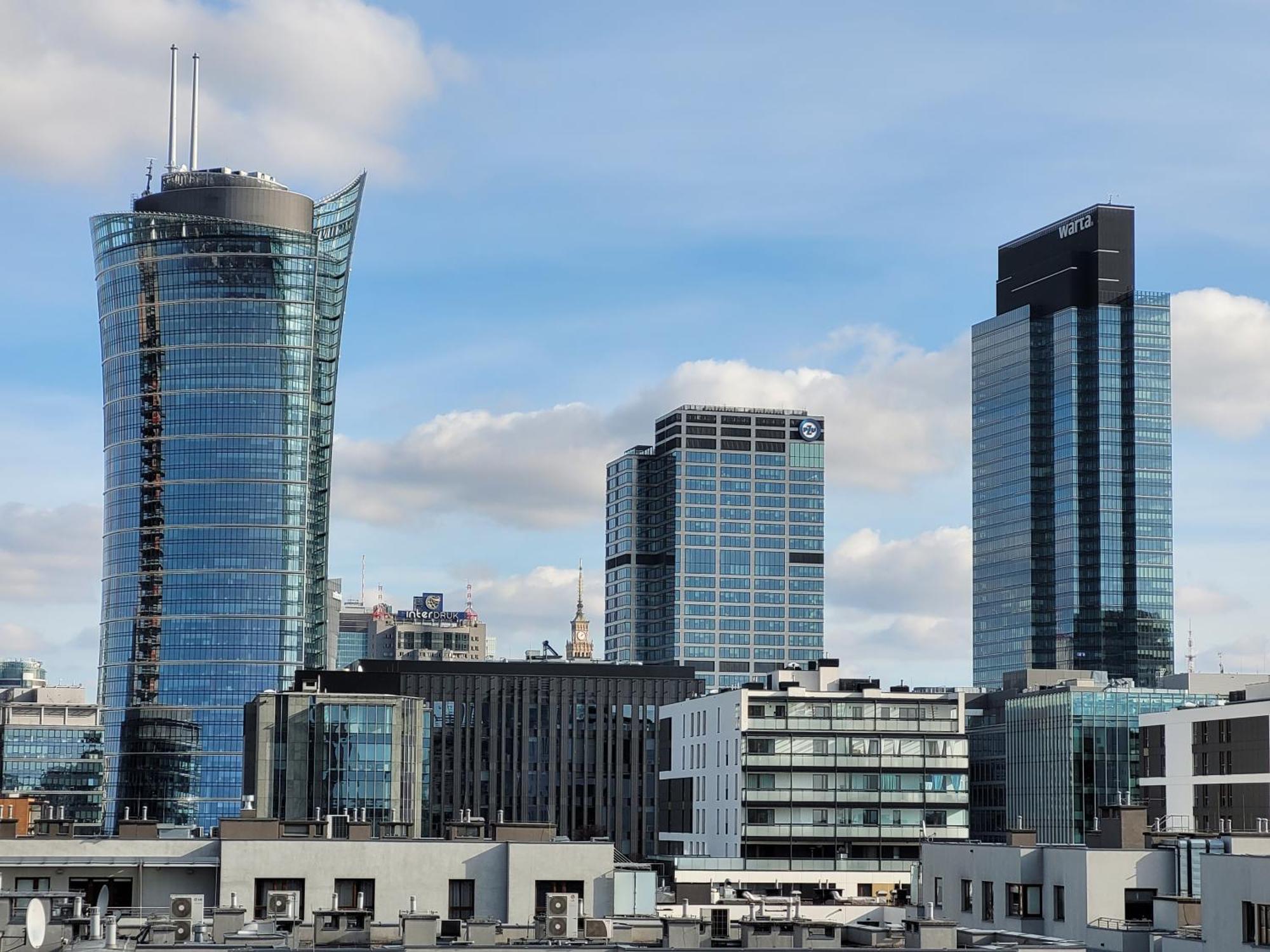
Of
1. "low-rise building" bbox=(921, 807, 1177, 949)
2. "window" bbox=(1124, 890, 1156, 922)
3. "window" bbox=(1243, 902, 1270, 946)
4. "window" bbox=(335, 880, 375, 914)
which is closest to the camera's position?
"window" bbox=(1243, 902, 1270, 946)

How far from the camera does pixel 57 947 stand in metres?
52.8

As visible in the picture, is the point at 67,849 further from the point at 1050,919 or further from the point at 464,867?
the point at 1050,919

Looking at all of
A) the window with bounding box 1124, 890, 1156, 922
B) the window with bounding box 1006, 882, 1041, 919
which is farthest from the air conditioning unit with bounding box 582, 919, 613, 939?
the window with bounding box 1006, 882, 1041, 919

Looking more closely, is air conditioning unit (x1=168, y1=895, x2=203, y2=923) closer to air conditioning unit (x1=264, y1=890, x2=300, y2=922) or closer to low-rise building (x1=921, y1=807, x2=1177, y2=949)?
air conditioning unit (x1=264, y1=890, x2=300, y2=922)

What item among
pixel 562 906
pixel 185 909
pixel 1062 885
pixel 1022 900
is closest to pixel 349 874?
pixel 185 909

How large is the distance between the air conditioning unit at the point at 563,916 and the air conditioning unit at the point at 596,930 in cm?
64

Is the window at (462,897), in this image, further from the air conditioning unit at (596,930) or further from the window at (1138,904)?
the window at (1138,904)

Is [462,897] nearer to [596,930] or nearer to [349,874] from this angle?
[349,874]

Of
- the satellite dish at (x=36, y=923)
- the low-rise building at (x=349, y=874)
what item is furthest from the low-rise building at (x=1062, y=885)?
the satellite dish at (x=36, y=923)

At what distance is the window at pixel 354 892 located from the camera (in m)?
82.2

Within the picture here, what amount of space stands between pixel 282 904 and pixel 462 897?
32.5 ft

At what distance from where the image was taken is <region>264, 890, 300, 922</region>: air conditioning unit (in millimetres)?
74500

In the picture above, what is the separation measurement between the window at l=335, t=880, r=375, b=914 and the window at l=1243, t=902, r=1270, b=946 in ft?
120

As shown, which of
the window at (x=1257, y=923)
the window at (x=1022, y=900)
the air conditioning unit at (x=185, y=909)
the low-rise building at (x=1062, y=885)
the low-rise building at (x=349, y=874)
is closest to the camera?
the window at (x=1257, y=923)
